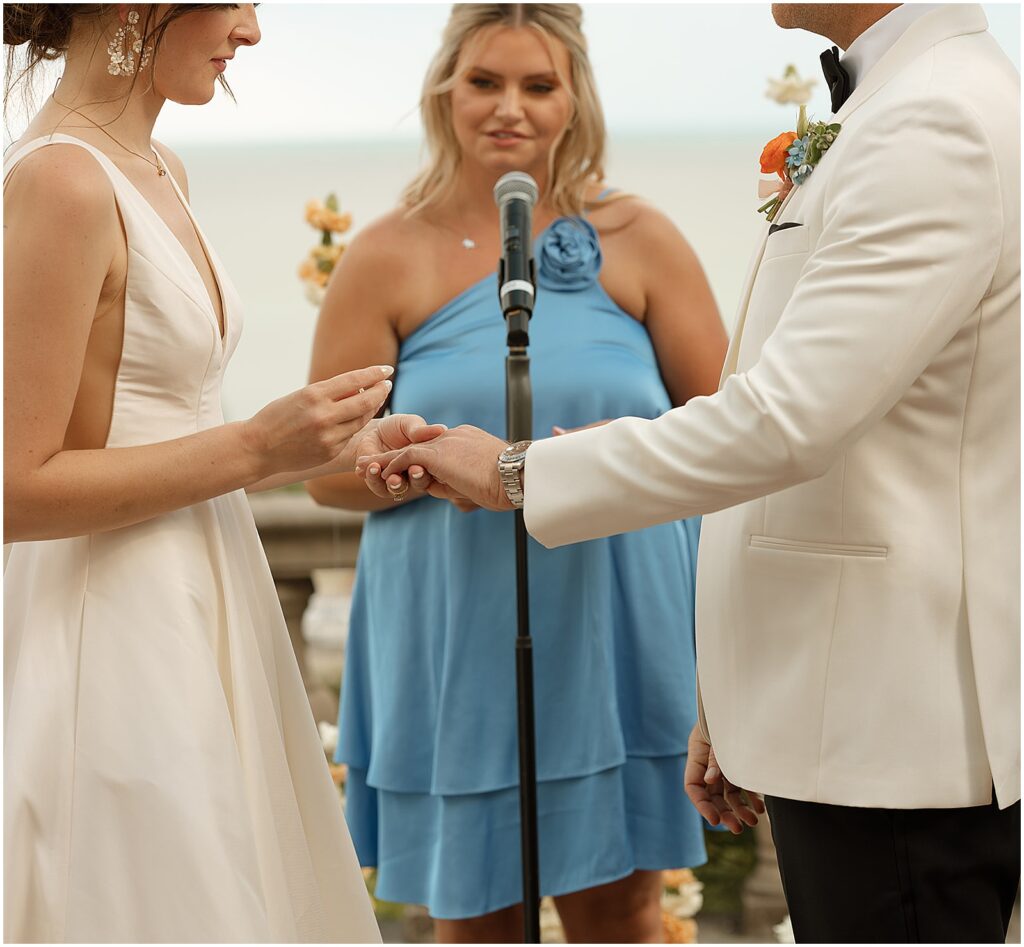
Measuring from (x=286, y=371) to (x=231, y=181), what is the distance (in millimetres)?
613

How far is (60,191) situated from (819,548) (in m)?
0.95

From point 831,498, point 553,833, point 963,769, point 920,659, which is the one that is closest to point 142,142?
point 831,498

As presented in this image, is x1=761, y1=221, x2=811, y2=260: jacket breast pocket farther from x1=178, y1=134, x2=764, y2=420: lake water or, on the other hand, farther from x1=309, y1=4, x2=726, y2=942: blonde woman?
x1=178, y1=134, x2=764, y2=420: lake water

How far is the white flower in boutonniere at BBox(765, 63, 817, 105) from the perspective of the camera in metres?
3.04

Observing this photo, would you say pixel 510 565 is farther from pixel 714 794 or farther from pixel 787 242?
pixel 787 242

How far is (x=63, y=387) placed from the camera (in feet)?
4.49

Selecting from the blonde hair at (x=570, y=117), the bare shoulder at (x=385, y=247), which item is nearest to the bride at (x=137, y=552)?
the bare shoulder at (x=385, y=247)

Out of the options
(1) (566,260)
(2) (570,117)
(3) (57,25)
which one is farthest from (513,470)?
(2) (570,117)

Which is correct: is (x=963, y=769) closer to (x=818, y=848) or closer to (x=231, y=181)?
(x=818, y=848)

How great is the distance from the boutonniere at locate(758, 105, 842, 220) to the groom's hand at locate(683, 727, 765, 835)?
0.75 metres

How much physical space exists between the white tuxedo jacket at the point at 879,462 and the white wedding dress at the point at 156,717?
0.43m

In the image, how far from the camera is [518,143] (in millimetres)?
2543

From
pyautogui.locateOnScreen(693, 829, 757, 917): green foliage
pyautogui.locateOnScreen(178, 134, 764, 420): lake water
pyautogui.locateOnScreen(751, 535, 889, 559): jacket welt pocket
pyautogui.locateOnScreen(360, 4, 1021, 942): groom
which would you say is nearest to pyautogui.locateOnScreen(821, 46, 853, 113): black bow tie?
pyautogui.locateOnScreen(360, 4, 1021, 942): groom

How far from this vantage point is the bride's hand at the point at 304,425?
147 centimetres
